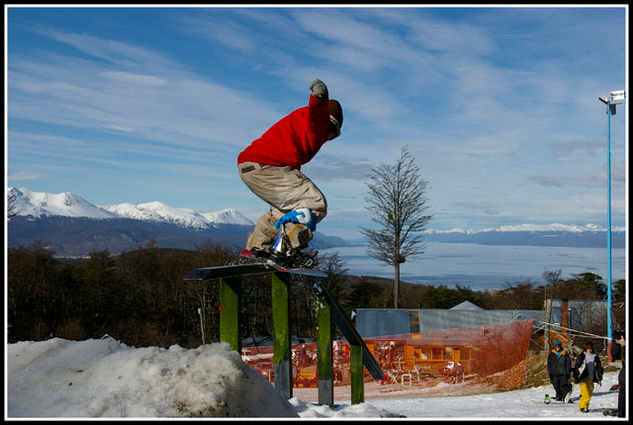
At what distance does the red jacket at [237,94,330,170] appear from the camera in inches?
192

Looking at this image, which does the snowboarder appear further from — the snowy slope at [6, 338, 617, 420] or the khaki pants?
the snowy slope at [6, 338, 617, 420]

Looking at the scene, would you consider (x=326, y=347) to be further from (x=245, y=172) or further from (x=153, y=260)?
(x=153, y=260)

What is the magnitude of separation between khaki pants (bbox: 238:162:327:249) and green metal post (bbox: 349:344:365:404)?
1.30 metres

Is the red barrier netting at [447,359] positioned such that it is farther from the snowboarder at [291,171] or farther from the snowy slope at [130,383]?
the snowy slope at [130,383]

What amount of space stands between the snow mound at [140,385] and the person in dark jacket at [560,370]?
10.0m

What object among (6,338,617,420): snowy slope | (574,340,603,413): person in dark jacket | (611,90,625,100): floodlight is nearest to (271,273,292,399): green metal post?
(6,338,617,420): snowy slope

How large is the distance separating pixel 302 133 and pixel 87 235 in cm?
12508

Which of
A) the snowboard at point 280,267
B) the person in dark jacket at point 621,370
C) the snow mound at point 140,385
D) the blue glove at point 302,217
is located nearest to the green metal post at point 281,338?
the snowboard at point 280,267

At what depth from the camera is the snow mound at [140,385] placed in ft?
9.80

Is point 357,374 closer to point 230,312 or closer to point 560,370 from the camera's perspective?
point 230,312

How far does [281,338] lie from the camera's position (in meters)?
5.08

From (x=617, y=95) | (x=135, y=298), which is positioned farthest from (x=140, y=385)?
(x=135, y=298)

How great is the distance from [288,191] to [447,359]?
12509 mm

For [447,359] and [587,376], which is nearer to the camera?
[587,376]
